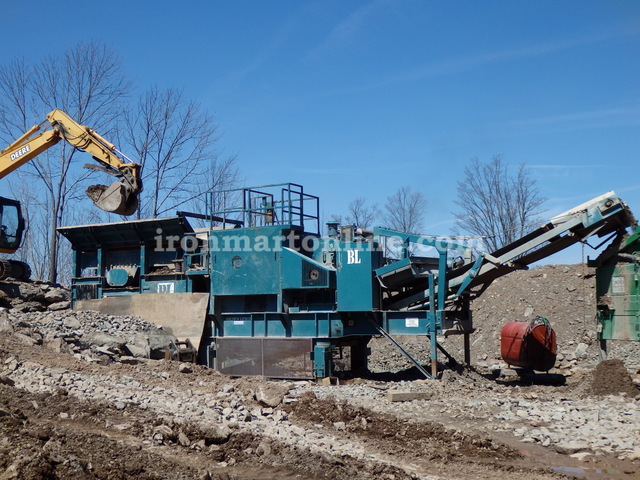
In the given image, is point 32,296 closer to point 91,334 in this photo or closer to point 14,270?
point 14,270

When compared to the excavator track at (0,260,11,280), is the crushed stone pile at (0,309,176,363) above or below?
below

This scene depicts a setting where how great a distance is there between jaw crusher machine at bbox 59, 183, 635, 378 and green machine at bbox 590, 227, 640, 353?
1.60 ft

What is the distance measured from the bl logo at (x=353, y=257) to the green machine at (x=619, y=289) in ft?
15.0

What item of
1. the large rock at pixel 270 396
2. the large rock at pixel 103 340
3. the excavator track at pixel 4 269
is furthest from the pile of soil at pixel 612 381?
the excavator track at pixel 4 269

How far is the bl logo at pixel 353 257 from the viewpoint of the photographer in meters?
14.3

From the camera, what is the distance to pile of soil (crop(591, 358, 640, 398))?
11.9 metres

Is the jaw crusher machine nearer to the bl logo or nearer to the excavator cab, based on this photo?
the bl logo

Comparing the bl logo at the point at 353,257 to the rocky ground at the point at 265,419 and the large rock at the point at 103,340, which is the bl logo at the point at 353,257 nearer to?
the rocky ground at the point at 265,419

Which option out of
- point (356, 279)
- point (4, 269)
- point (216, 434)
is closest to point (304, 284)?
point (356, 279)

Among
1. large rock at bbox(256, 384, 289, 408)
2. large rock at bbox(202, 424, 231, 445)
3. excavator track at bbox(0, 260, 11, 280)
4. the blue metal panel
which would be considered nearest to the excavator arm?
excavator track at bbox(0, 260, 11, 280)

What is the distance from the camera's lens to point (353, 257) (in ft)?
47.1

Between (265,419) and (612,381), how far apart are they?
20.7 ft

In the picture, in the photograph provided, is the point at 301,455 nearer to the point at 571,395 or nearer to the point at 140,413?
the point at 140,413

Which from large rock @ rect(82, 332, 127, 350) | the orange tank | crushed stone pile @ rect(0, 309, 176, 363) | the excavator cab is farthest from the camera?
the excavator cab
